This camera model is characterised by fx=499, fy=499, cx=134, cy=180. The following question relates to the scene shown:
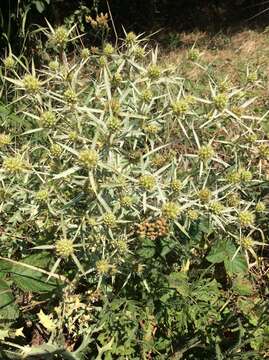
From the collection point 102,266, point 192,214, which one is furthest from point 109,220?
point 192,214

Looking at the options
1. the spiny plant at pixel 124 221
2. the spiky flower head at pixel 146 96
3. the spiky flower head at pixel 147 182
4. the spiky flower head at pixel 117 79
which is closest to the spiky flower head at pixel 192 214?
the spiny plant at pixel 124 221

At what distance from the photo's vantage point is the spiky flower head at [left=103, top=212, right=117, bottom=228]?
1677 millimetres

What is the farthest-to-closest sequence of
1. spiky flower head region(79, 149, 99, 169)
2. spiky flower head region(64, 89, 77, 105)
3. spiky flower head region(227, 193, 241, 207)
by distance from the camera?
spiky flower head region(227, 193, 241, 207) → spiky flower head region(64, 89, 77, 105) → spiky flower head region(79, 149, 99, 169)

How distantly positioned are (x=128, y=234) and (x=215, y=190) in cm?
36

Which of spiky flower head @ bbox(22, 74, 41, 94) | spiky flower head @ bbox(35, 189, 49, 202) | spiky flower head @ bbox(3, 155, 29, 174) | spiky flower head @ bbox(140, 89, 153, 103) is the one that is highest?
spiky flower head @ bbox(22, 74, 41, 94)

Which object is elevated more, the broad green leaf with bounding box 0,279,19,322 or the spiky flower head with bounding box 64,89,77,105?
the spiky flower head with bounding box 64,89,77,105

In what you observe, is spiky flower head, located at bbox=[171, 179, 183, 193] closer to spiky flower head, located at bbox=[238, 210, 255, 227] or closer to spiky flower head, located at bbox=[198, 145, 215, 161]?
spiky flower head, located at bbox=[198, 145, 215, 161]

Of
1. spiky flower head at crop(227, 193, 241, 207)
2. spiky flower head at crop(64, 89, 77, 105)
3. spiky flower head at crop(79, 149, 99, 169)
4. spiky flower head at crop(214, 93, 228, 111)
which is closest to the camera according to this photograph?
spiky flower head at crop(79, 149, 99, 169)

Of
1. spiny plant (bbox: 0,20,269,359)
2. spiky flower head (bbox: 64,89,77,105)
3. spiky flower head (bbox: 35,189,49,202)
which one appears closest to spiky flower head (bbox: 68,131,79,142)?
spiny plant (bbox: 0,20,269,359)

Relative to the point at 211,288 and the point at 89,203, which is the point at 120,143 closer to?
the point at 89,203

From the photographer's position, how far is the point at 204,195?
5.77 feet

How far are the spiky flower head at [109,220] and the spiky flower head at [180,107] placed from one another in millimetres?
438

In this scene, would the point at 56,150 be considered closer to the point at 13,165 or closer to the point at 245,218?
the point at 13,165

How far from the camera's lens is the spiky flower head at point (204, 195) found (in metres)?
1.76
